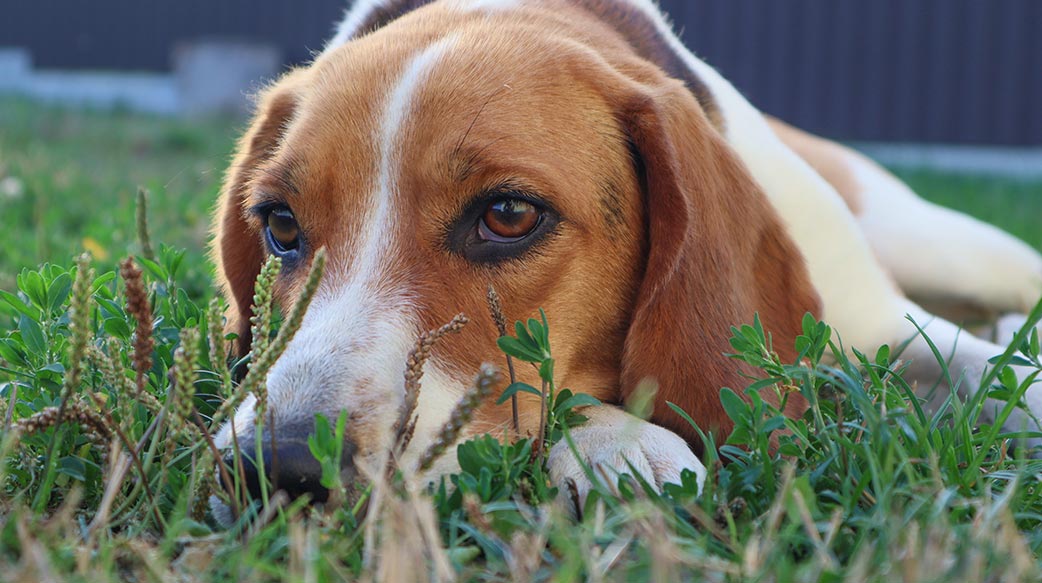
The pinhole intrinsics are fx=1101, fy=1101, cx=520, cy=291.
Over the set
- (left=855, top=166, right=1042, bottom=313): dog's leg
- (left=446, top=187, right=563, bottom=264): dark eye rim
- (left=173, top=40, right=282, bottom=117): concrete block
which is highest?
(left=446, top=187, right=563, bottom=264): dark eye rim

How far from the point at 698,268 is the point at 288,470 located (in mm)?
1239

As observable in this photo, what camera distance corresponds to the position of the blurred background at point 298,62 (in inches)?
316

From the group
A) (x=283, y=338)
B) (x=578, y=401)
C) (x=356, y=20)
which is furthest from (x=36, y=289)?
(x=356, y=20)

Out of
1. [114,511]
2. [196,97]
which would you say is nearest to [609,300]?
[114,511]

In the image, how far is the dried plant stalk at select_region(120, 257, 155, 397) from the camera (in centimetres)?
195

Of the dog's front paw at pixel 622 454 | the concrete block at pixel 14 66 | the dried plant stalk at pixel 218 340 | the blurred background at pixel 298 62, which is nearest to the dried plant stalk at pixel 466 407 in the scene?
the dog's front paw at pixel 622 454

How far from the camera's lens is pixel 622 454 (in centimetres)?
234

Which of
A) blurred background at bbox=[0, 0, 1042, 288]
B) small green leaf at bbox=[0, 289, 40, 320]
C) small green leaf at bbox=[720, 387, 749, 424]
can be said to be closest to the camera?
small green leaf at bbox=[720, 387, 749, 424]

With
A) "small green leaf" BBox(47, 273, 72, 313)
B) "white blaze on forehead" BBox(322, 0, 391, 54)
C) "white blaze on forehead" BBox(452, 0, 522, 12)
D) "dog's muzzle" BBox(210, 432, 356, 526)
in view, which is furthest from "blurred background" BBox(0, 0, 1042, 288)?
"dog's muzzle" BBox(210, 432, 356, 526)

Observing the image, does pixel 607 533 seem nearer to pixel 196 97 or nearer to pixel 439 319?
pixel 439 319

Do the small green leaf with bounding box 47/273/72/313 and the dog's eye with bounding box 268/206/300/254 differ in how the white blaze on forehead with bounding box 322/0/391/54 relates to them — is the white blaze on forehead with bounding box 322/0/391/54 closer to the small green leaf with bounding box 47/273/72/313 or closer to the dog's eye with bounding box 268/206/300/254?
the dog's eye with bounding box 268/206/300/254

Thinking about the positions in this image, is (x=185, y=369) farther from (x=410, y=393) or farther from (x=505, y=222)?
(x=505, y=222)

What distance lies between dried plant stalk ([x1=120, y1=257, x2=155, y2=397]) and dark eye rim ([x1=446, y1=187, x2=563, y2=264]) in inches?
33.8

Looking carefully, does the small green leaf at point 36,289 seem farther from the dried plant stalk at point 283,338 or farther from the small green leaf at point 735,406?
the small green leaf at point 735,406
